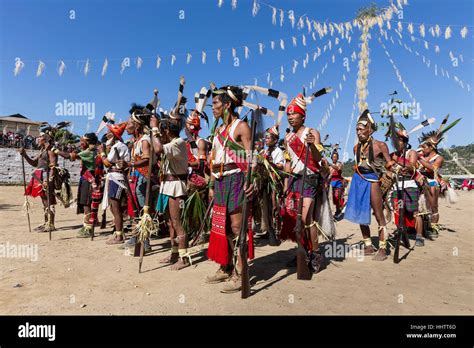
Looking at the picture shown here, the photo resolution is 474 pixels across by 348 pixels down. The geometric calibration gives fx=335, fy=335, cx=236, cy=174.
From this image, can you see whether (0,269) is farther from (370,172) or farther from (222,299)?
(370,172)

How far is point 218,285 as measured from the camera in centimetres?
423

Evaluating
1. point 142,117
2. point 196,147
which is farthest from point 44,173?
point 196,147

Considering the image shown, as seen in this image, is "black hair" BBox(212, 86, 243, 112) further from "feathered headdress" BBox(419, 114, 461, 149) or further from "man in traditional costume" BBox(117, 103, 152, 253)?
"feathered headdress" BBox(419, 114, 461, 149)

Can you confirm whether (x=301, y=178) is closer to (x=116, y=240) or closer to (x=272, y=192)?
(x=272, y=192)

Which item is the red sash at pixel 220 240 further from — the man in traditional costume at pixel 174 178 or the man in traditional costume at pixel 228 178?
the man in traditional costume at pixel 174 178

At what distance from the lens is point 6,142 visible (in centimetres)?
2764

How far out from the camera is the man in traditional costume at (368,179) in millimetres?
5684

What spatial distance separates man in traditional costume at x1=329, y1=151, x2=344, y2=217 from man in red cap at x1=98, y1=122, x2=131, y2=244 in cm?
680

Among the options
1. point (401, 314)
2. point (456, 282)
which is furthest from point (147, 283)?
point (456, 282)

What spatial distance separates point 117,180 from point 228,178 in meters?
3.04

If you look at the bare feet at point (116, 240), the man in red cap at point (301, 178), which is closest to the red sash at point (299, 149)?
the man in red cap at point (301, 178)

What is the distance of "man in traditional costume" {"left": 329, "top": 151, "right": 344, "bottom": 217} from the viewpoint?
11.0 meters

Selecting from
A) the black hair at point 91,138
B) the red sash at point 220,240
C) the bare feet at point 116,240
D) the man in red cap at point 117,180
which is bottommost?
the bare feet at point 116,240

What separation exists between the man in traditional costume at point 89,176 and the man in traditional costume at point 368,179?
537 cm
